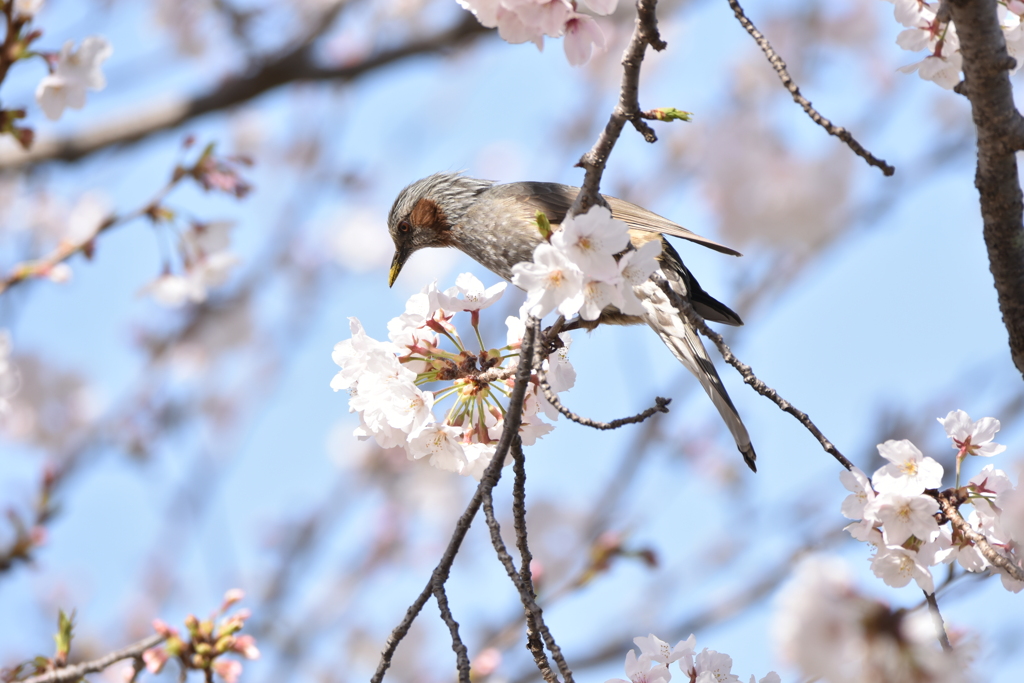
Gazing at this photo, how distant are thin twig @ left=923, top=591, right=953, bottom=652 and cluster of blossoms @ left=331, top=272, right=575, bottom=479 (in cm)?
86

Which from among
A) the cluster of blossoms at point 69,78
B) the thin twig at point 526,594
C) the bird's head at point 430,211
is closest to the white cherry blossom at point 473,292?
the thin twig at point 526,594

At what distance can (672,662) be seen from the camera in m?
1.89

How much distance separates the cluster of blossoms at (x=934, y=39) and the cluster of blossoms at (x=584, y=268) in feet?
2.93

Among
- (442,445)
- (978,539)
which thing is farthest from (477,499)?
(978,539)

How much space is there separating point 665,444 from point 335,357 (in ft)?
16.4

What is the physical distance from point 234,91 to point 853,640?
4.54 metres

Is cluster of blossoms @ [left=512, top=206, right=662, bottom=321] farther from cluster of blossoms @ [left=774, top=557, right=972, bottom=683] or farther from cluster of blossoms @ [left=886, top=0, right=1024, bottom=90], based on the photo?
cluster of blossoms @ [left=886, top=0, right=1024, bottom=90]

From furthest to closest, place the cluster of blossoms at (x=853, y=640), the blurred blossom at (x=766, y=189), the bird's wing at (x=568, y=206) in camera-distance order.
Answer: the blurred blossom at (x=766, y=189) → the bird's wing at (x=568, y=206) → the cluster of blossoms at (x=853, y=640)

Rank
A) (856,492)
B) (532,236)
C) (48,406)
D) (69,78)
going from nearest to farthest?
1. (856,492)
2. (69,78)
3. (532,236)
4. (48,406)

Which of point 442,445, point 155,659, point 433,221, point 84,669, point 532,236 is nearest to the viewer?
point 442,445

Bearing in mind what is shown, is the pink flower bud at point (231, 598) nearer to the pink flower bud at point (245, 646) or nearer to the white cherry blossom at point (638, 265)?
the pink flower bud at point (245, 646)

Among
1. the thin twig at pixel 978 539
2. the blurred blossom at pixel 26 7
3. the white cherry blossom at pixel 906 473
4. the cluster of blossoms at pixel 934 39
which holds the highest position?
the blurred blossom at pixel 26 7

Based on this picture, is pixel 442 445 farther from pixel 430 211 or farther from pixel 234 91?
pixel 234 91

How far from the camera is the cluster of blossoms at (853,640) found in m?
1.19
